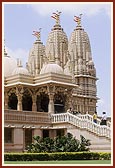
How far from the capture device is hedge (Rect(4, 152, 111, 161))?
16469mm

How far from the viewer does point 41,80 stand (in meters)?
27.5

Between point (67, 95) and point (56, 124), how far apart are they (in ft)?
15.4

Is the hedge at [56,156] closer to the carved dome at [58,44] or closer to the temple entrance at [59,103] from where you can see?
the temple entrance at [59,103]

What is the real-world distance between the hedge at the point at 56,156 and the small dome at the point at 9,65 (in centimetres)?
1530

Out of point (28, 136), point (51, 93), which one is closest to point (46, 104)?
point (51, 93)

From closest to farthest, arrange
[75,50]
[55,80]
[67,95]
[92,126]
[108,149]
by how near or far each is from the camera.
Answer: [108,149], [92,126], [55,80], [67,95], [75,50]

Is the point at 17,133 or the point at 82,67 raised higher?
the point at 82,67

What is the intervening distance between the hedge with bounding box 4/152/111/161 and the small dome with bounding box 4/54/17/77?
50.2ft

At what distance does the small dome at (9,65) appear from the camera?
31.9m

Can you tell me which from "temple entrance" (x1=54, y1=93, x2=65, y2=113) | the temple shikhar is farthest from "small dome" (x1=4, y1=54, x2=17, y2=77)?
"temple entrance" (x1=54, y1=93, x2=65, y2=113)

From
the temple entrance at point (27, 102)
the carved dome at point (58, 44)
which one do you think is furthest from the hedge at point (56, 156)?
the carved dome at point (58, 44)

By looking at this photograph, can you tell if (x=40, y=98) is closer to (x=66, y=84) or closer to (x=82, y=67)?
(x=66, y=84)

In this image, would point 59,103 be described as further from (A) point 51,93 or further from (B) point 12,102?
(B) point 12,102

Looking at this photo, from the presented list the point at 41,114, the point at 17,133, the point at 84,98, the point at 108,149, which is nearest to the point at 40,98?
the point at 41,114
